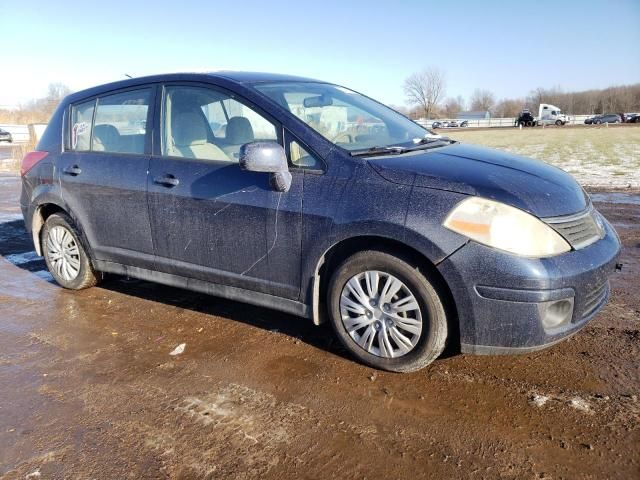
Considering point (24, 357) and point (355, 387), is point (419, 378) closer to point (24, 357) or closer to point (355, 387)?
point (355, 387)

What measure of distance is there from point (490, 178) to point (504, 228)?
37cm

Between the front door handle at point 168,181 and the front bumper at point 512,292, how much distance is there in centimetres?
204

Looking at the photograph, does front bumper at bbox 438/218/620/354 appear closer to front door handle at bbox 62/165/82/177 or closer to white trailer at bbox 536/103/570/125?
front door handle at bbox 62/165/82/177

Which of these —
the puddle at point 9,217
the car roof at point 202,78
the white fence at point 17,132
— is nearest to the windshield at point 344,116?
the car roof at point 202,78

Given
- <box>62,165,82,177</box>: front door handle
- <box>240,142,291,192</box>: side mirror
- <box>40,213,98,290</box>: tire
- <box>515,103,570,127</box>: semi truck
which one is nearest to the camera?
<box>240,142,291,192</box>: side mirror

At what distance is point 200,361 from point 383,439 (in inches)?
55.9

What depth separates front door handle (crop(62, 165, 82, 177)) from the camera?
4344mm

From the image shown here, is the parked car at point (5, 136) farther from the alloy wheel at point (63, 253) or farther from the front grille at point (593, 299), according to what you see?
the front grille at point (593, 299)

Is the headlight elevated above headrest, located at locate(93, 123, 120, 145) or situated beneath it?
situated beneath

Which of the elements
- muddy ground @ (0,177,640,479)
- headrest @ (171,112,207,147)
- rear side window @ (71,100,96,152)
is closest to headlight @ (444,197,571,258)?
muddy ground @ (0,177,640,479)

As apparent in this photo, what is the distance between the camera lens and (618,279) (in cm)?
451

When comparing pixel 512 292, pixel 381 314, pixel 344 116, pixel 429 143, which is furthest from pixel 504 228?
pixel 344 116

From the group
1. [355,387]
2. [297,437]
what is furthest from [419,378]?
[297,437]

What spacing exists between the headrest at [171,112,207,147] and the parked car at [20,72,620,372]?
0.01m
